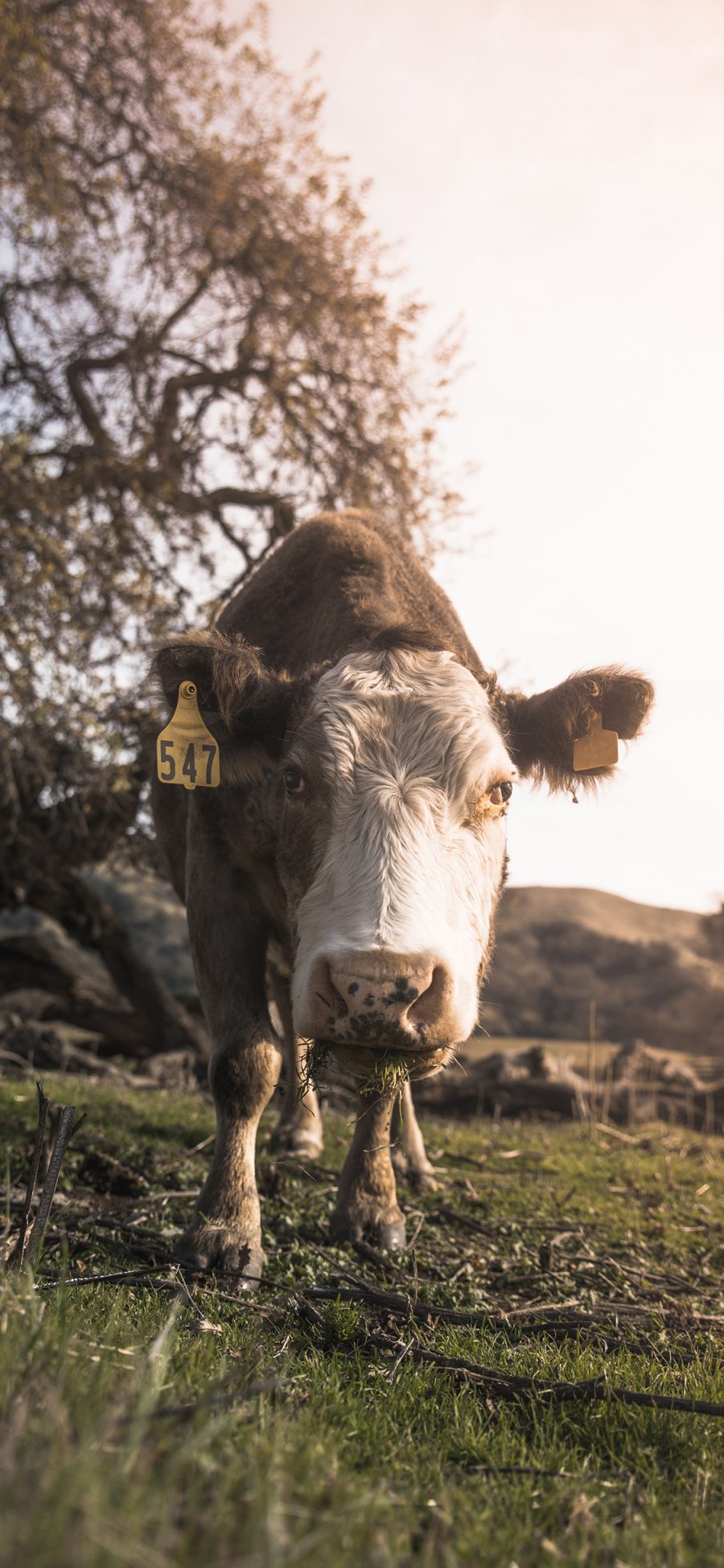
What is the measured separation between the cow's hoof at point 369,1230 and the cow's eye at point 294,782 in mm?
1782

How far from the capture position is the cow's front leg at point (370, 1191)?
4.42 meters

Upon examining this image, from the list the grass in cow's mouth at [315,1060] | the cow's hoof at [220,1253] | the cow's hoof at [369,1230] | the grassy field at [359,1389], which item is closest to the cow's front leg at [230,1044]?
the cow's hoof at [220,1253]

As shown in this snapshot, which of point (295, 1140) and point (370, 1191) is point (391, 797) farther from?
point (295, 1140)

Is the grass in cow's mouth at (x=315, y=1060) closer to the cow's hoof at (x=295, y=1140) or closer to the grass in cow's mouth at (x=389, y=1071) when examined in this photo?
the grass in cow's mouth at (x=389, y=1071)

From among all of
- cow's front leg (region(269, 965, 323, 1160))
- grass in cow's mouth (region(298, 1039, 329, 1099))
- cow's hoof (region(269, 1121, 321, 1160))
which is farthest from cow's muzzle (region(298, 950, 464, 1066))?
cow's hoof (region(269, 1121, 321, 1160))

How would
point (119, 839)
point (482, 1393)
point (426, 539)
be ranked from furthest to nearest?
1. point (426, 539)
2. point (119, 839)
3. point (482, 1393)

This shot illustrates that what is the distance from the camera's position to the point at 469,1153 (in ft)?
23.9

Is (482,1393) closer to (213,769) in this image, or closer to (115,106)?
(213,769)

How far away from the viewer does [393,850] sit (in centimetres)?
369

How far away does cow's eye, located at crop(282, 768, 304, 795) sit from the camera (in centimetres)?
422

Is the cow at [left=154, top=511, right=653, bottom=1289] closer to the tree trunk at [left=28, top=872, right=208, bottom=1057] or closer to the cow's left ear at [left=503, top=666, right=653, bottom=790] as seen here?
the cow's left ear at [left=503, top=666, right=653, bottom=790]

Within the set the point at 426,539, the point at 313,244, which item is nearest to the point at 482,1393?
the point at 426,539

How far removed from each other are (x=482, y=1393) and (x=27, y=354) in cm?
1376

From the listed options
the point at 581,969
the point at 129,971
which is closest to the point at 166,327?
the point at 129,971
